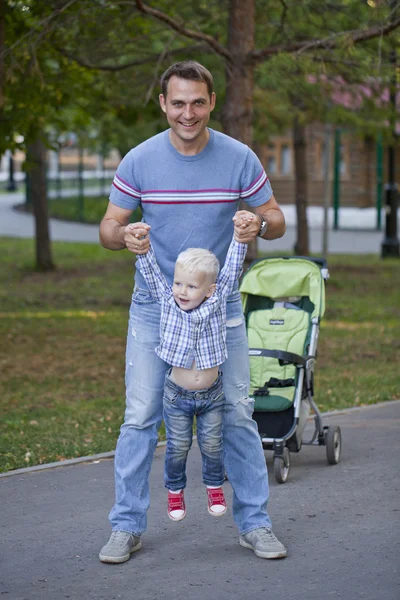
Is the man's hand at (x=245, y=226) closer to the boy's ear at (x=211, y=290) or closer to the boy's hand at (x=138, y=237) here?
the boy's ear at (x=211, y=290)

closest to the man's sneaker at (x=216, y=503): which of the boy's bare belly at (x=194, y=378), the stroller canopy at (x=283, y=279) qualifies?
the boy's bare belly at (x=194, y=378)

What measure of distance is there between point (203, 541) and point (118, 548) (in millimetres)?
532

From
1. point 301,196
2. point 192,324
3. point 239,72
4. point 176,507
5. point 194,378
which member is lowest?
point 176,507

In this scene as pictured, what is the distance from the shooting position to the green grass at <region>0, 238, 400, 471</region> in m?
7.73

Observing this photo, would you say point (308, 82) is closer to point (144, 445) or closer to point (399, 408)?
point (399, 408)

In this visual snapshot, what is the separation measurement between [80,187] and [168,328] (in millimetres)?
31089

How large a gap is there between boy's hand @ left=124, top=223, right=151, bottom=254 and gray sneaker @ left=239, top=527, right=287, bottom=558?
55.0 inches

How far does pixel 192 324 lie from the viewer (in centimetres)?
468

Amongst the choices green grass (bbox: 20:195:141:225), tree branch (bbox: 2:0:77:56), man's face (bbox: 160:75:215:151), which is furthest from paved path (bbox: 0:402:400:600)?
green grass (bbox: 20:195:141:225)

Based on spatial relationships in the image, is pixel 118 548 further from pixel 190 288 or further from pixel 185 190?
pixel 185 190

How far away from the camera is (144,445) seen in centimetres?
485

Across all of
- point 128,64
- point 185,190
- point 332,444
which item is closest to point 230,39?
point 128,64

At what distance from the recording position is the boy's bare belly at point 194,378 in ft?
15.5

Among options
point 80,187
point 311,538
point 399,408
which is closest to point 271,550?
point 311,538
